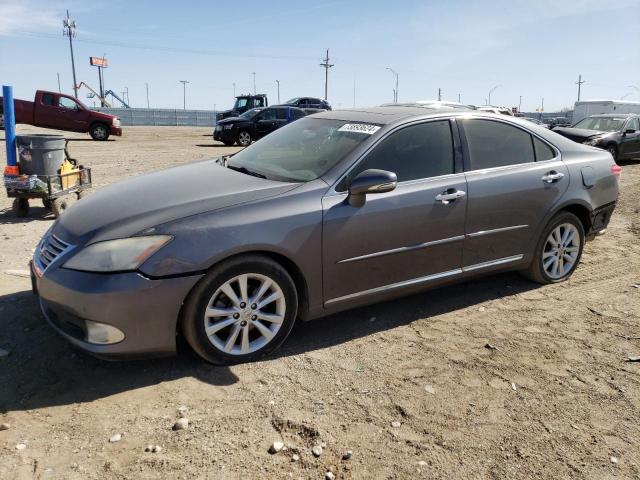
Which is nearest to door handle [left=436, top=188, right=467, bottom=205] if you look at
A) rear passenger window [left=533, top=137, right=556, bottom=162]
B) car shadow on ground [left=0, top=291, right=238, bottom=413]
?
rear passenger window [left=533, top=137, right=556, bottom=162]

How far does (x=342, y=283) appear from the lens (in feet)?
11.8

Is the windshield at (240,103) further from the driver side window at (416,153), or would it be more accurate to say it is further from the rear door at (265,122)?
the driver side window at (416,153)

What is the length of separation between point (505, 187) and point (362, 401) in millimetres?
2178

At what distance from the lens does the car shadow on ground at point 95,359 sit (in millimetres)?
3049

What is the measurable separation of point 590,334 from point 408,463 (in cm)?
215

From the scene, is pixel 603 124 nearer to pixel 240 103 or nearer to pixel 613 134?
pixel 613 134

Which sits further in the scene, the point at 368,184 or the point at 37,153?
the point at 37,153

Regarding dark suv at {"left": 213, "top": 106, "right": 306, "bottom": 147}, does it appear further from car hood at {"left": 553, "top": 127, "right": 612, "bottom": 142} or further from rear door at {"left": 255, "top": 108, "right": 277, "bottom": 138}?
car hood at {"left": 553, "top": 127, "right": 612, "bottom": 142}

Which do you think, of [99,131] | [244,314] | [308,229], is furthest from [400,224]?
[99,131]

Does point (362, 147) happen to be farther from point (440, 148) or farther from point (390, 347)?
point (390, 347)

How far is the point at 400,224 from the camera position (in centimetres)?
373

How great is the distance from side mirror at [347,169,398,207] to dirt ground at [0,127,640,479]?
1.00 metres

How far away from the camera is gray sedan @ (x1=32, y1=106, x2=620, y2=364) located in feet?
9.90

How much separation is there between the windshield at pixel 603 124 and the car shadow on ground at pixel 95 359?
43.3 feet
